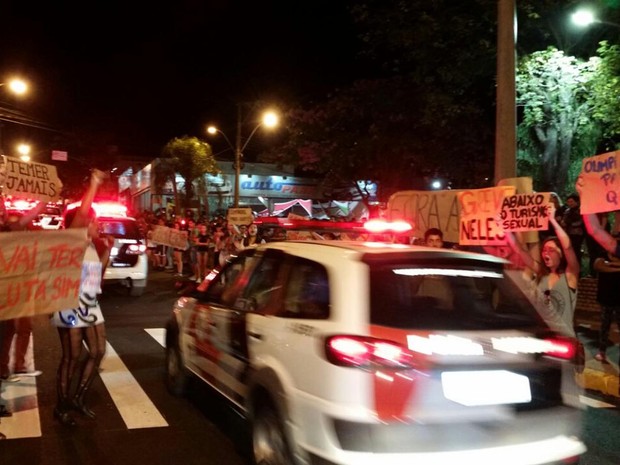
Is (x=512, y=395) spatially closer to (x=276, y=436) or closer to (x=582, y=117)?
(x=276, y=436)

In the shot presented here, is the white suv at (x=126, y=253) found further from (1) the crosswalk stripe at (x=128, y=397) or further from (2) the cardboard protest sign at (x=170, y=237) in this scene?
(1) the crosswalk stripe at (x=128, y=397)

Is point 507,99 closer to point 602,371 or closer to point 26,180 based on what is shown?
point 602,371

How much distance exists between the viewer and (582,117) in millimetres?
13805

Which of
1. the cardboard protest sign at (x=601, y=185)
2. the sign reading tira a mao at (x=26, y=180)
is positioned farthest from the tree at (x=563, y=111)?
the sign reading tira a mao at (x=26, y=180)

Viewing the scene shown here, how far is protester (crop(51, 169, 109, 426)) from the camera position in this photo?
563cm

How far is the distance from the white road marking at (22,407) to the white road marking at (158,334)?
2272 mm

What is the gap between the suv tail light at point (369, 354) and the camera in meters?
3.49

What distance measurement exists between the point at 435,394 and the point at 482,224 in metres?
5.63

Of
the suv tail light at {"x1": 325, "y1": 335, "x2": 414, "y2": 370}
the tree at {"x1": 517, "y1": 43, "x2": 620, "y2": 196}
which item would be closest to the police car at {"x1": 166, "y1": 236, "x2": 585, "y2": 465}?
the suv tail light at {"x1": 325, "y1": 335, "x2": 414, "y2": 370}

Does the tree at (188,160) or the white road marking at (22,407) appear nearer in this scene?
the white road marking at (22,407)

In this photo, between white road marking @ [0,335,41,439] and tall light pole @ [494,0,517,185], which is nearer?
white road marking @ [0,335,41,439]

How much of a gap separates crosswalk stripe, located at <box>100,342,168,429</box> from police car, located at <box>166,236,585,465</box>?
160 cm

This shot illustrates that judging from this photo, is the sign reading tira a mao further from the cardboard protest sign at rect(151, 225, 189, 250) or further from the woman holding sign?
the cardboard protest sign at rect(151, 225, 189, 250)

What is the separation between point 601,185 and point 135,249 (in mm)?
10016
